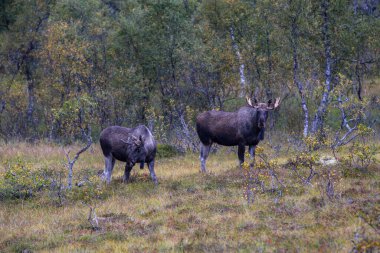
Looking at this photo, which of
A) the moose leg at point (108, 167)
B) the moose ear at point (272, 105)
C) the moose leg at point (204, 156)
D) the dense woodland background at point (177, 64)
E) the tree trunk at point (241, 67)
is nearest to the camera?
the moose leg at point (108, 167)

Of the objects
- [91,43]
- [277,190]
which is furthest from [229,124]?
[91,43]

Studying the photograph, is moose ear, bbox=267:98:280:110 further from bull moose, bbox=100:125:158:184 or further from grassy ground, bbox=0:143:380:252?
bull moose, bbox=100:125:158:184

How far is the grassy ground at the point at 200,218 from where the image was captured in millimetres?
10469

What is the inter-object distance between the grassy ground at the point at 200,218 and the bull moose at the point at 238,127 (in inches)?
55.3

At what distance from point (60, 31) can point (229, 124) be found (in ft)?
42.7

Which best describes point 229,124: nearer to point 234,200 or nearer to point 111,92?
point 234,200

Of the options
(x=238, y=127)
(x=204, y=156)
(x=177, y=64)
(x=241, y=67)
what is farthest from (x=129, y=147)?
(x=241, y=67)

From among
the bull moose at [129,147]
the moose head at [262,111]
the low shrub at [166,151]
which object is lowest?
the low shrub at [166,151]

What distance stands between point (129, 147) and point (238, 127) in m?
3.83

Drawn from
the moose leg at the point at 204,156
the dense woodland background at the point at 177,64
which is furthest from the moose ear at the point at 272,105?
the dense woodland background at the point at 177,64

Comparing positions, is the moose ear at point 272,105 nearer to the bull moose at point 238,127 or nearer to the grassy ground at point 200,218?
the bull moose at point 238,127

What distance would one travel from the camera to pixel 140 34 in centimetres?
2750

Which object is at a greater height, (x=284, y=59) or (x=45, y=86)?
(x=284, y=59)

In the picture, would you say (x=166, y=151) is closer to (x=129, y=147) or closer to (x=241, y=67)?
(x=129, y=147)
